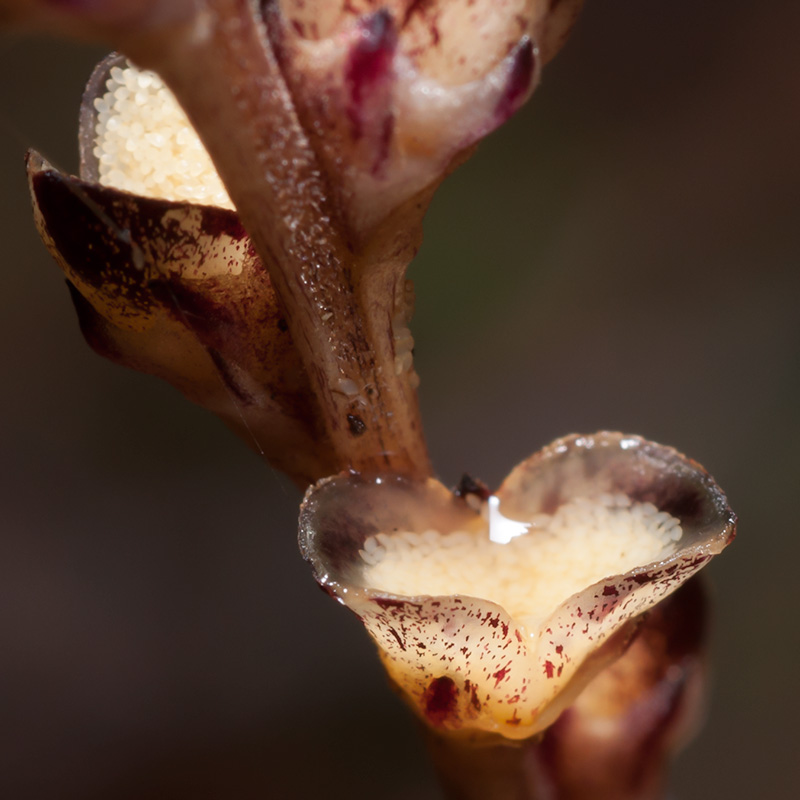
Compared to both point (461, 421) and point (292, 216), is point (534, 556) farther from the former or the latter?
point (461, 421)

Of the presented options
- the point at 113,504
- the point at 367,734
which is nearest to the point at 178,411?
the point at 113,504

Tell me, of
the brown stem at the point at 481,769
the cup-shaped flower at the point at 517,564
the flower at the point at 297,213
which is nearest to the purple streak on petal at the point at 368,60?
the flower at the point at 297,213

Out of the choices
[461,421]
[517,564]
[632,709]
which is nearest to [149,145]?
[517,564]

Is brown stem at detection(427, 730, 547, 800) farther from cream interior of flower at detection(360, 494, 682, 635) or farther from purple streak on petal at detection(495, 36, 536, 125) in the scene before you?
purple streak on petal at detection(495, 36, 536, 125)

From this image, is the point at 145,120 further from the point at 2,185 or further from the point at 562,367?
the point at 562,367

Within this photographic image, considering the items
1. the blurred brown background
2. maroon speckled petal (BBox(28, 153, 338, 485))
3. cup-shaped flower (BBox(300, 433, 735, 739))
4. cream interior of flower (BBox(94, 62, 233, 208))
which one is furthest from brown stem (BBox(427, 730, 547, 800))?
the blurred brown background

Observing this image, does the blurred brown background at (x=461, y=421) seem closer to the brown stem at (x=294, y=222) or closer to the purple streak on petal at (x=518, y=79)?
the brown stem at (x=294, y=222)
